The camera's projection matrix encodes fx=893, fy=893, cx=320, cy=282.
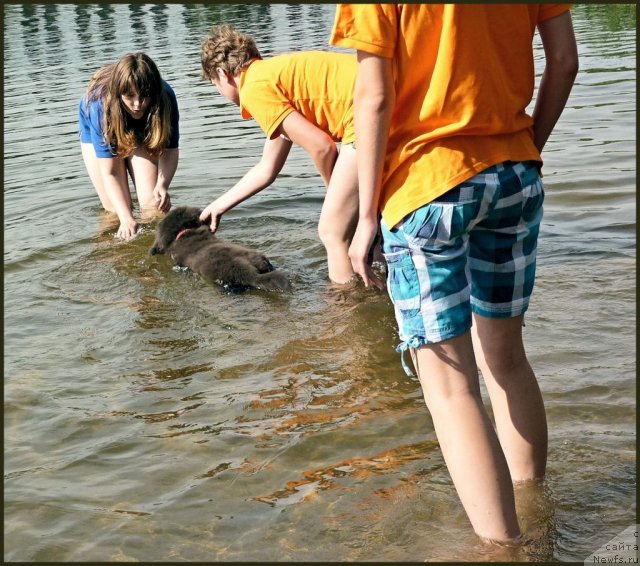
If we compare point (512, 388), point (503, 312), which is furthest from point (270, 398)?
point (503, 312)

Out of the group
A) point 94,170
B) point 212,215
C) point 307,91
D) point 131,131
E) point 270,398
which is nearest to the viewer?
point 270,398

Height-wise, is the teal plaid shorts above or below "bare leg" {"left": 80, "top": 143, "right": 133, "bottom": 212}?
above

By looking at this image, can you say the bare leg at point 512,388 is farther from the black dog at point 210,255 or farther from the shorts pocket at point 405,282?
the black dog at point 210,255

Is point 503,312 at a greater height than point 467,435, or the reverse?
point 503,312

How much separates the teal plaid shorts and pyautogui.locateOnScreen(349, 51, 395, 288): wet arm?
117 mm

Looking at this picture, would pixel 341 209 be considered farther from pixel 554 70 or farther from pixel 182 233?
pixel 554 70

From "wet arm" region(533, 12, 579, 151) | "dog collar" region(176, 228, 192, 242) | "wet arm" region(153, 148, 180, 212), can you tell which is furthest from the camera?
"wet arm" region(153, 148, 180, 212)

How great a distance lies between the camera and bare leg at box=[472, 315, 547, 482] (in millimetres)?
3324

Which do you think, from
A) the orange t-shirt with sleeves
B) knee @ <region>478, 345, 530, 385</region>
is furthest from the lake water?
the orange t-shirt with sleeves

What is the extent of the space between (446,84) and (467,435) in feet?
3.90

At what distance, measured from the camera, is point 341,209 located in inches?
238

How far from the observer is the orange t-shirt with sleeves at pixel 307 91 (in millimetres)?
5984

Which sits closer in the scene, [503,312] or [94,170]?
[503,312]

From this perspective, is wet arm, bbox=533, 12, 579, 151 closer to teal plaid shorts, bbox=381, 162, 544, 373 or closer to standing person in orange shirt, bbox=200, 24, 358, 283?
teal plaid shorts, bbox=381, 162, 544, 373
